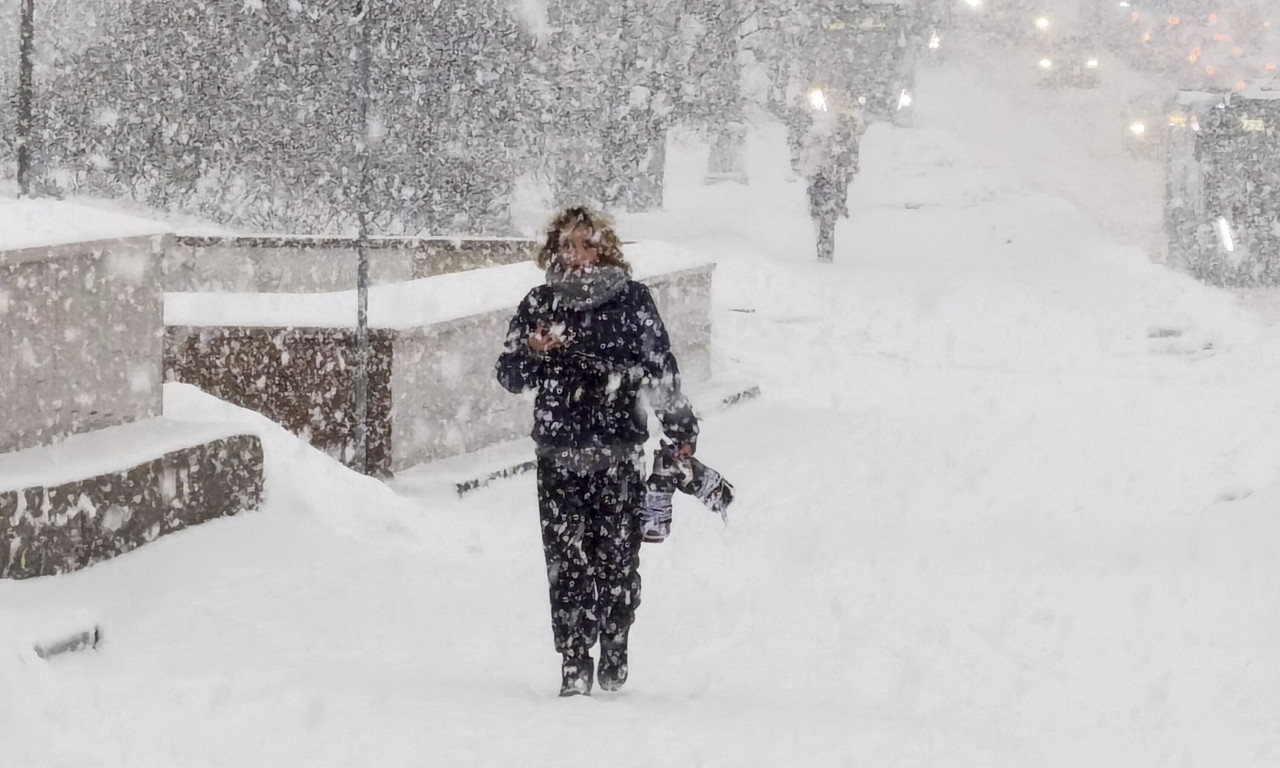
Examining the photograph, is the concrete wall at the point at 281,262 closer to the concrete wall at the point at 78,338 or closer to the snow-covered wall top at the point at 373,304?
the snow-covered wall top at the point at 373,304

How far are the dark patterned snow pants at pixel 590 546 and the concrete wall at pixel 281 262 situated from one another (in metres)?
9.53

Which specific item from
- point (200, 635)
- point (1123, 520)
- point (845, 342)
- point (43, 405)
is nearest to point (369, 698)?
point (200, 635)

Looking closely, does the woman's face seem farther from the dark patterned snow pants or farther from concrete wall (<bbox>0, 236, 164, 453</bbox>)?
concrete wall (<bbox>0, 236, 164, 453</bbox>)

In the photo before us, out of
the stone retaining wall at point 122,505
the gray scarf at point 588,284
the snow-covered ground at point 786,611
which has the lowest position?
the snow-covered ground at point 786,611

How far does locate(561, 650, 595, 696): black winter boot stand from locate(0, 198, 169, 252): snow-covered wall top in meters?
2.72

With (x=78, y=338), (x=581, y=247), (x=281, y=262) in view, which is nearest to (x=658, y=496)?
(x=581, y=247)

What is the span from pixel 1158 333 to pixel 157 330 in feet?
53.4

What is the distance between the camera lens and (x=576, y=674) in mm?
6137

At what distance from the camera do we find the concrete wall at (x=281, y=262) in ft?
51.0

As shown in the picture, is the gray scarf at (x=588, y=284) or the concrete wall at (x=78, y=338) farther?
the concrete wall at (x=78, y=338)

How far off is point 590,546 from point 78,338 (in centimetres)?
266

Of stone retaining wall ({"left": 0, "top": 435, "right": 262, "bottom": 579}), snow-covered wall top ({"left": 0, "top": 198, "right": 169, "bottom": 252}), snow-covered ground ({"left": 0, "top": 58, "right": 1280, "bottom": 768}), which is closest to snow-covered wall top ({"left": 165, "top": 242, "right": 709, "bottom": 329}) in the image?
snow-covered ground ({"left": 0, "top": 58, "right": 1280, "bottom": 768})

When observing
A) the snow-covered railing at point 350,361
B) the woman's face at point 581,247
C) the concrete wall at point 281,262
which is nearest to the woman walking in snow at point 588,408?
the woman's face at point 581,247

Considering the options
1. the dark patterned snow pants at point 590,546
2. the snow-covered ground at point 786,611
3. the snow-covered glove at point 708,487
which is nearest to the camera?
the snow-covered ground at point 786,611
